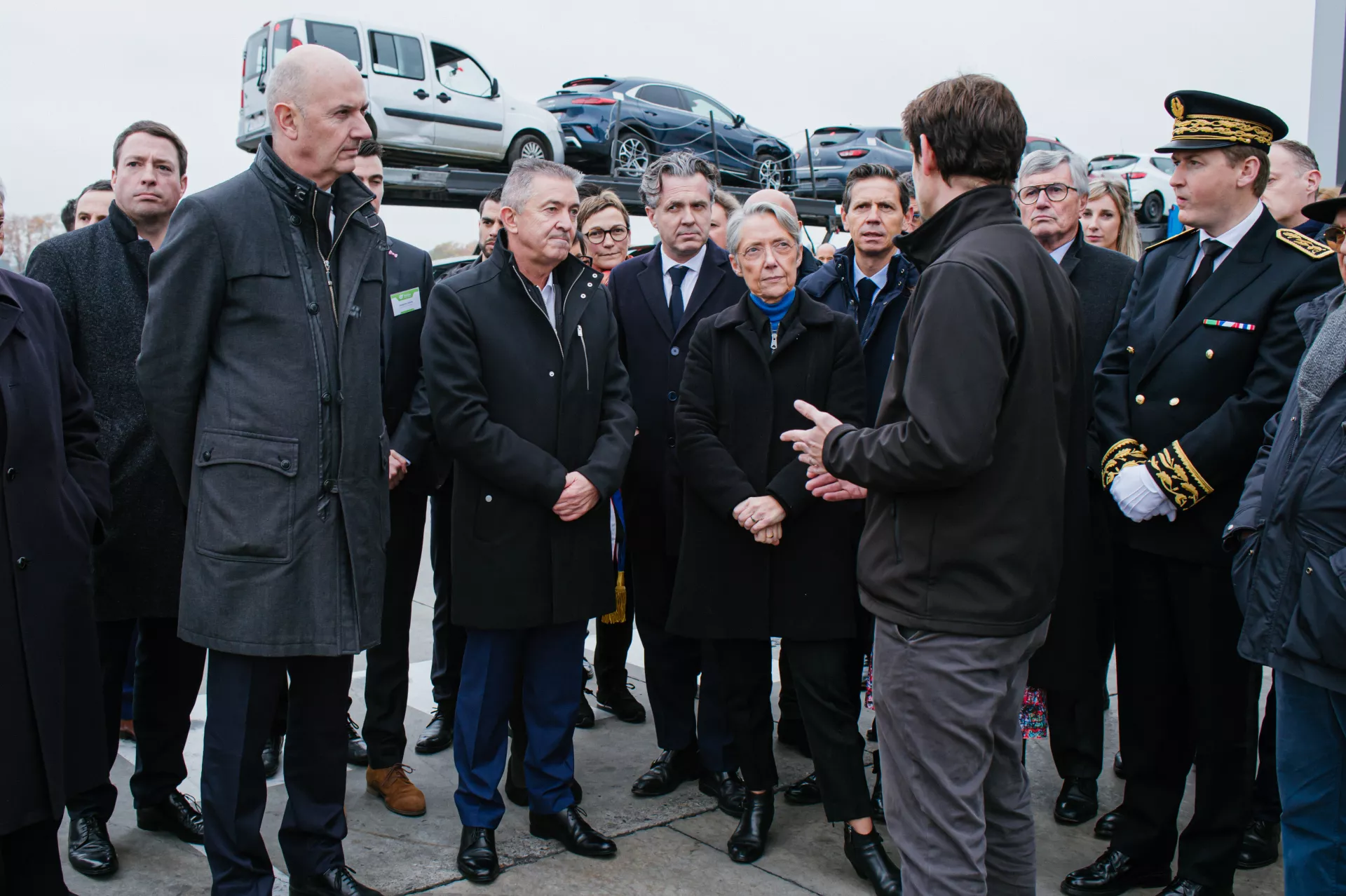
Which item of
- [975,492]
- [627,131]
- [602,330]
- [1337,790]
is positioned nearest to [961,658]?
[975,492]

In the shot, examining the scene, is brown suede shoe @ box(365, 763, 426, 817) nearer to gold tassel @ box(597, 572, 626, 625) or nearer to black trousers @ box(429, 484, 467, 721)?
black trousers @ box(429, 484, 467, 721)

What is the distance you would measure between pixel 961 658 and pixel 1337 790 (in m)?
0.93

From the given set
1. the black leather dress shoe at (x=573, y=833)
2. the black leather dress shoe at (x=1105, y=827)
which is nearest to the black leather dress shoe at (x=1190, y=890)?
the black leather dress shoe at (x=1105, y=827)

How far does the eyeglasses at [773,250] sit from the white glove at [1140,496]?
3.82 feet

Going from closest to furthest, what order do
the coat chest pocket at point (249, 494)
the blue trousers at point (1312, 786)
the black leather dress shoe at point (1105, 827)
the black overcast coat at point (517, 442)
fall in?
the blue trousers at point (1312, 786), the coat chest pocket at point (249, 494), the black overcast coat at point (517, 442), the black leather dress shoe at point (1105, 827)

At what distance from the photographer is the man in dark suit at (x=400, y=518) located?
356 cm

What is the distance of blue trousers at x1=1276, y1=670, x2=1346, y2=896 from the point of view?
2.34 m

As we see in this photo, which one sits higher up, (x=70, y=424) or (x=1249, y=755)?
(x=70, y=424)

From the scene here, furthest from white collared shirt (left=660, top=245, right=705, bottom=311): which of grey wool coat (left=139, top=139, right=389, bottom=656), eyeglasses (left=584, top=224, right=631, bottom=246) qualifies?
grey wool coat (left=139, top=139, right=389, bottom=656)

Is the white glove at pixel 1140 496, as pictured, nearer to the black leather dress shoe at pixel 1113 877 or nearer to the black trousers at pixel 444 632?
the black leather dress shoe at pixel 1113 877

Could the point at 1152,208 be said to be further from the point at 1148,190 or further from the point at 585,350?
the point at 585,350

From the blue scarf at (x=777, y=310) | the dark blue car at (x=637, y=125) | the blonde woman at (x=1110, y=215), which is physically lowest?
the blue scarf at (x=777, y=310)

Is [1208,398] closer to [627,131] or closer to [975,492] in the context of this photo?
[975,492]

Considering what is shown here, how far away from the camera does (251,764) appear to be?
265 centimetres
